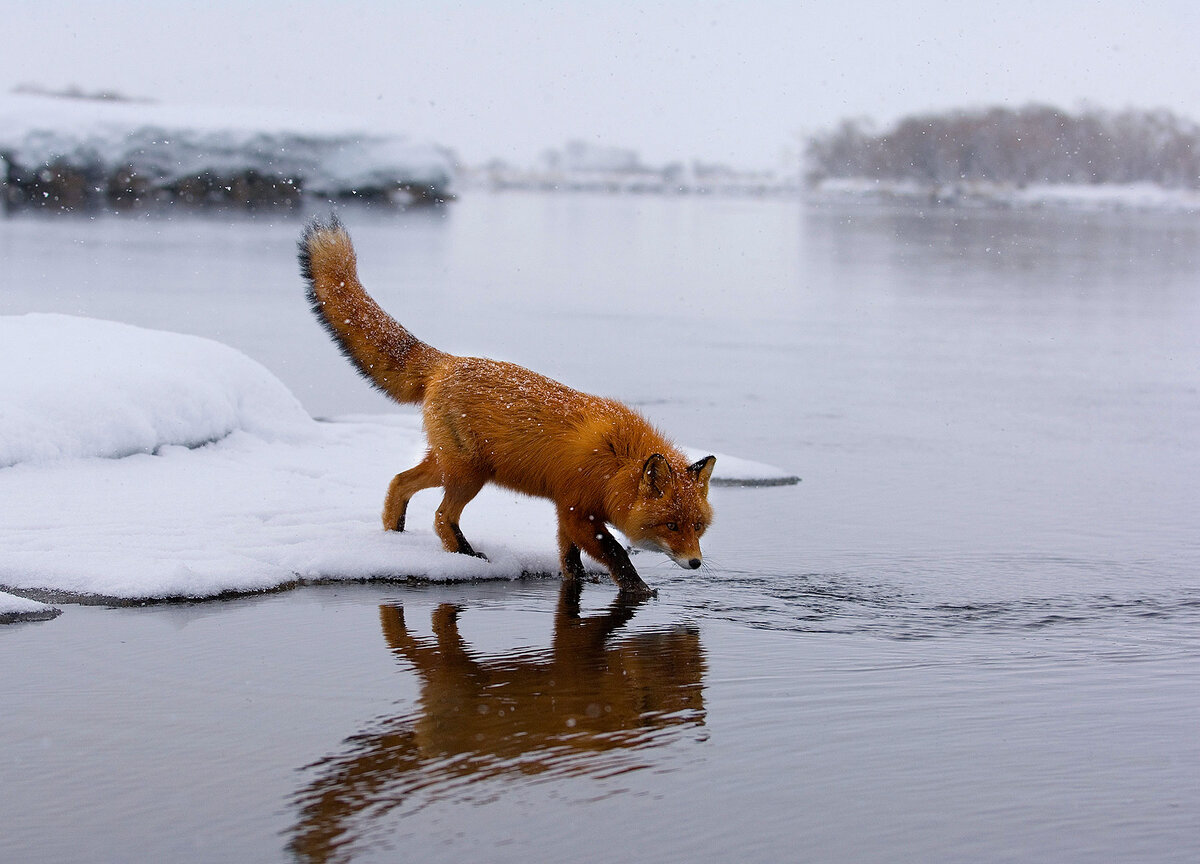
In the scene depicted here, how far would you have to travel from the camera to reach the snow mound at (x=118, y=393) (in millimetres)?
7434

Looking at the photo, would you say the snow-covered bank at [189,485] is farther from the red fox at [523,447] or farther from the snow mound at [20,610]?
the red fox at [523,447]

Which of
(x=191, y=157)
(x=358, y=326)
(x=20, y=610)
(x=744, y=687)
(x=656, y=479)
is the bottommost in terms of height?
(x=744, y=687)

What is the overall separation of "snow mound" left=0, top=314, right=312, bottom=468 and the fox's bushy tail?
4.73 ft

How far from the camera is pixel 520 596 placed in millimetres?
6324

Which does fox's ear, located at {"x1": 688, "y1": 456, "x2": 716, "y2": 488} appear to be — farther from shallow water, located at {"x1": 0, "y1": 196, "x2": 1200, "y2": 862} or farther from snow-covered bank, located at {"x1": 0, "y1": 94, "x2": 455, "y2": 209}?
snow-covered bank, located at {"x1": 0, "y1": 94, "x2": 455, "y2": 209}

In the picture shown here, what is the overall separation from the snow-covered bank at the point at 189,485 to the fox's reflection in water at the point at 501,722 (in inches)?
32.1

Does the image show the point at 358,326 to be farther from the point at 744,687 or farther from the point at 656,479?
the point at 744,687

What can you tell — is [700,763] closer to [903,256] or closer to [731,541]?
[731,541]

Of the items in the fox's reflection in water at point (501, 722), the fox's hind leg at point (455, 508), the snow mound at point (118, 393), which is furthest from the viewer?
the snow mound at point (118, 393)

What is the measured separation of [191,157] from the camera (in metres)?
47.6

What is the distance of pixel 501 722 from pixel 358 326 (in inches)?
120

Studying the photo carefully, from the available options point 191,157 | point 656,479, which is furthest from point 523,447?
point 191,157

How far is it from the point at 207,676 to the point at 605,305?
16.6 meters

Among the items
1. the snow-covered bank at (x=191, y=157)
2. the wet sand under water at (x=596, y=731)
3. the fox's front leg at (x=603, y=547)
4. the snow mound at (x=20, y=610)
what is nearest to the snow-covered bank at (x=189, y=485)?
the snow mound at (x=20, y=610)
